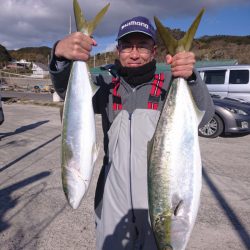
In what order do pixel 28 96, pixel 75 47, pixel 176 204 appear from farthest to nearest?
pixel 28 96 < pixel 75 47 < pixel 176 204

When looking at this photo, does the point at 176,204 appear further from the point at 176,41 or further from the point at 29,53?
the point at 29,53

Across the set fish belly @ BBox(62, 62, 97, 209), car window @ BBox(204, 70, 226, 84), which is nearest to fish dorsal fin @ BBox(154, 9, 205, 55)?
fish belly @ BBox(62, 62, 97, 209)

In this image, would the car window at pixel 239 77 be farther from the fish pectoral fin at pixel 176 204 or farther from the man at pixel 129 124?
the fish pectoral fin at pixel 176 204

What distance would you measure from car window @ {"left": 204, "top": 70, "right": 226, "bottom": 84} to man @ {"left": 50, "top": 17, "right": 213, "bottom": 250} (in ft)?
32.6

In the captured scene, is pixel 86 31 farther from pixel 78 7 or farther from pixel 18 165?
pixel 18 165

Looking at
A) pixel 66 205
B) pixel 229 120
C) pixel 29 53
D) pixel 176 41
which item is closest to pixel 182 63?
pixel 176 41

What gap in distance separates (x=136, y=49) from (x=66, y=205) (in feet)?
10.7

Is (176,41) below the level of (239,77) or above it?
above

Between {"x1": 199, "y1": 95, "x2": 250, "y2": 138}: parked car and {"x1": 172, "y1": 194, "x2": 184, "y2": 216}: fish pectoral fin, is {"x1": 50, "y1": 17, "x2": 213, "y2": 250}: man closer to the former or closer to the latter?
{"x1": 172, "y1": 194, "x2": 184, "y2": 216}: fish pectoral fin

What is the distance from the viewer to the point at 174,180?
1.94m

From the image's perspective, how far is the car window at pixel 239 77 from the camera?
1160cm

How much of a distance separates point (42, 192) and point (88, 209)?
1.07 metres

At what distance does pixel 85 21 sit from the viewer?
228cm

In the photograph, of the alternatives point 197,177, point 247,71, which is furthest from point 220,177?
point 247,71
